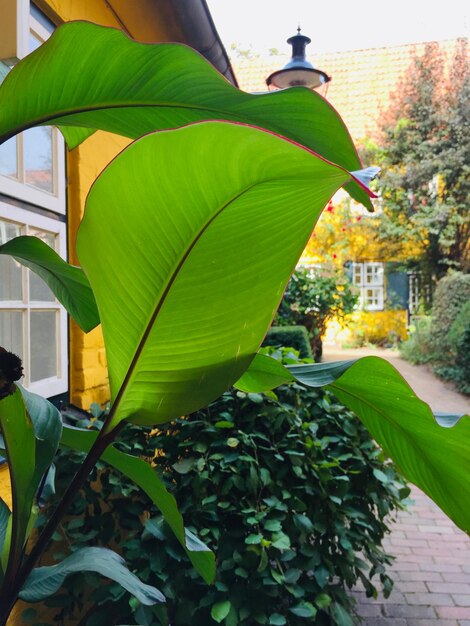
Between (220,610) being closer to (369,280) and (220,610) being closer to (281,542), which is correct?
(281,542)

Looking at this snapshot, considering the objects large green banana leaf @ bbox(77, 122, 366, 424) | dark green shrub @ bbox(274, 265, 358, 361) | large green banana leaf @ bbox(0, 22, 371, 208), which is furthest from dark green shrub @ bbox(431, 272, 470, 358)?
large green banana leaf @ bbox(77, 122, 366, 424)

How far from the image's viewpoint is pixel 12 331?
231 centimetres

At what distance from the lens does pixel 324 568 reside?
7.24ft

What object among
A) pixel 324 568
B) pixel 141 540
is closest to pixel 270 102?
pixel 141 540

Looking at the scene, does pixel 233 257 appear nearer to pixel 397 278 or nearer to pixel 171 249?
pixel 171 249

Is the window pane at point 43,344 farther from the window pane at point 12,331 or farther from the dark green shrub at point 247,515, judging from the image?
the dark green shrub at point 247,515

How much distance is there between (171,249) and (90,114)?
0.36 m

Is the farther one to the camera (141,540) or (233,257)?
(141,540)

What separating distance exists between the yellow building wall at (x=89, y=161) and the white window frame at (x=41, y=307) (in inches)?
3.8

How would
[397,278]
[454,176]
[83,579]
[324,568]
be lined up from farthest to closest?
[397,278], [454,176], [324,568], [83,579]

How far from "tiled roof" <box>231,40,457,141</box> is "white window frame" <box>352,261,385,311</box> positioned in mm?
4126

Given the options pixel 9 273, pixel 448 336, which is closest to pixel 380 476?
pixel 9 273

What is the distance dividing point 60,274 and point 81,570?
595 millimetres

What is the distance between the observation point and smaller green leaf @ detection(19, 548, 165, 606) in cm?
108
